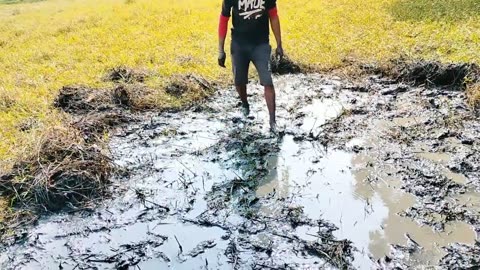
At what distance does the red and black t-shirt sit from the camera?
6078 millimetres

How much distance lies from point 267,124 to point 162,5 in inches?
427

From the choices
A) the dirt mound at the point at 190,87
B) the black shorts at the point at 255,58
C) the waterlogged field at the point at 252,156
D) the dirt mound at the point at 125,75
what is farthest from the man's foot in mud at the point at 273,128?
the dirt mound at the point at 125,75

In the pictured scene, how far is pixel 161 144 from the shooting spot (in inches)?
244

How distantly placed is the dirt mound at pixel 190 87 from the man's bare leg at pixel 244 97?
2.70ft

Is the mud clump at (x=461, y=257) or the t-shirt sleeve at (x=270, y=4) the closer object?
the mud clump at (x=461, y=257)

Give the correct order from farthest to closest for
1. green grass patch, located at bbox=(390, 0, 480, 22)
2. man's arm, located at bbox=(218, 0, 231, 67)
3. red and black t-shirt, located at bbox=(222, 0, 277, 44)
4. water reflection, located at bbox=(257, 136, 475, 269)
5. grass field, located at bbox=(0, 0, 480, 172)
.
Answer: green grass patch, located at bbox=(390, 0, 480, 22), grass field, located at bbox=(0, 0, 480, 172), man's arm, located at bbox=(218, 0, 231, 67), red and black t-shirt, located at bbox=(222, 0, 277, 44), water reflection, located at bbox=(257, 136, 475, 269)

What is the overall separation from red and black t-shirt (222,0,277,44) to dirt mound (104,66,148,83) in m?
2.69

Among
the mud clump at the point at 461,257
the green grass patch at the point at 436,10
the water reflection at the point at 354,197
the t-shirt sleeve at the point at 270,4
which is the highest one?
the t-shirt sleeve at the point at 270,4

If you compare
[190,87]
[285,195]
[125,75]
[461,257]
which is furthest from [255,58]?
[461,257]

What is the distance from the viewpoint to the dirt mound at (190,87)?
25.0 feet

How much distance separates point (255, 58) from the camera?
20.7 feet

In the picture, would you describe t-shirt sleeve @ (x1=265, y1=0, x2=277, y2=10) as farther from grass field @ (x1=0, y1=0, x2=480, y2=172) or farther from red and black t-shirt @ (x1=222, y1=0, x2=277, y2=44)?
grass field @ (x1=0, y1=0, x2=480, y2=172)

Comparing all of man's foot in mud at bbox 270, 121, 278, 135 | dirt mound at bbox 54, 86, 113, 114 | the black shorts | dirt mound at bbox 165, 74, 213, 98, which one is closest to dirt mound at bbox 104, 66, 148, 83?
dirt mound at bbox 54, 86, 113, 114

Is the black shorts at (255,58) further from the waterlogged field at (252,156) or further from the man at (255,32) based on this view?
the waterlogged field at (252,156)
